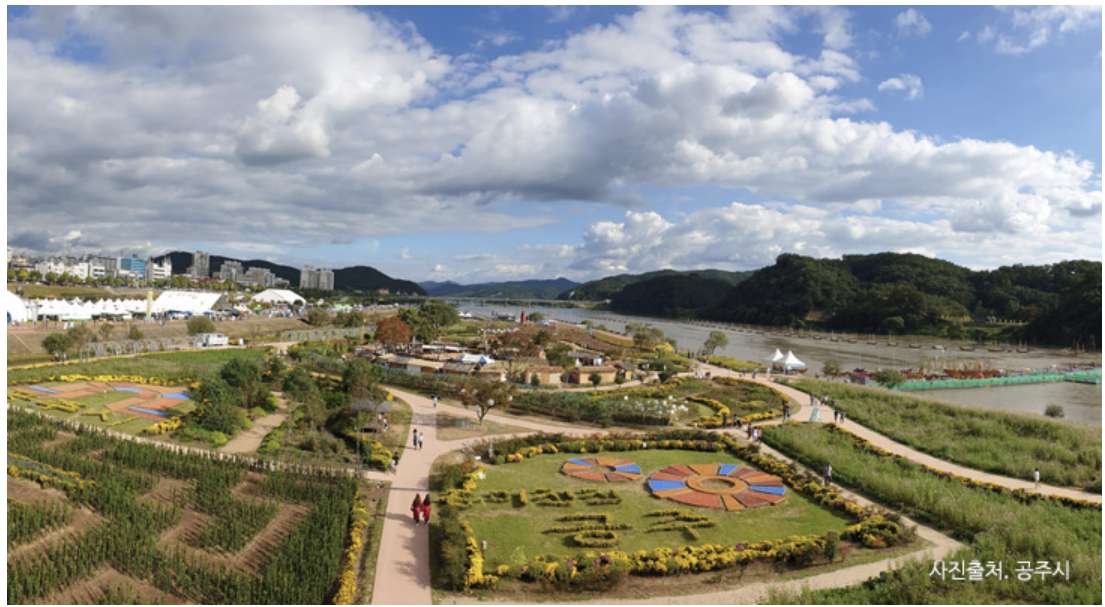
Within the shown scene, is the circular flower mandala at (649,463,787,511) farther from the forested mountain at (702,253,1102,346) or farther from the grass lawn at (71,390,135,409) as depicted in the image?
the forested mountain at (702,253,1102,346)

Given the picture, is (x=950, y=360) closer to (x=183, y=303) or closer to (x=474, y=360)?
(x=474, y=360)

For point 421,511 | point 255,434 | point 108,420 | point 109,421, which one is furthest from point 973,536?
point 108,420

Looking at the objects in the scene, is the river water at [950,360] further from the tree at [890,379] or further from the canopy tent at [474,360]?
the canopy tent at [474,360]

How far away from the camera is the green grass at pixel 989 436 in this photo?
2166 cm

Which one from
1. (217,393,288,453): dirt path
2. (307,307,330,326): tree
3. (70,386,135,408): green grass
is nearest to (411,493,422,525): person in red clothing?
(217,393,288,453): dirt path

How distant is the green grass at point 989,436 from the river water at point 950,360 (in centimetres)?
756

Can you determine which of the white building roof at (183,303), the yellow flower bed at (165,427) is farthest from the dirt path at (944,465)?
the white building roof at (183,303)

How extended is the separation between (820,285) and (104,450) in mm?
138148

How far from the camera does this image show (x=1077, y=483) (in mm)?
20406

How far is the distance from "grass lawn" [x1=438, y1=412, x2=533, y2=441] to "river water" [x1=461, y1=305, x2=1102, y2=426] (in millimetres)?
29873

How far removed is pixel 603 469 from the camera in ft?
69.9

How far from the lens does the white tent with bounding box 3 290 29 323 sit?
181 ft

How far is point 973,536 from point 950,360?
63.8 m

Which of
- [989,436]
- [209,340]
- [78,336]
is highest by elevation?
[78,336]
